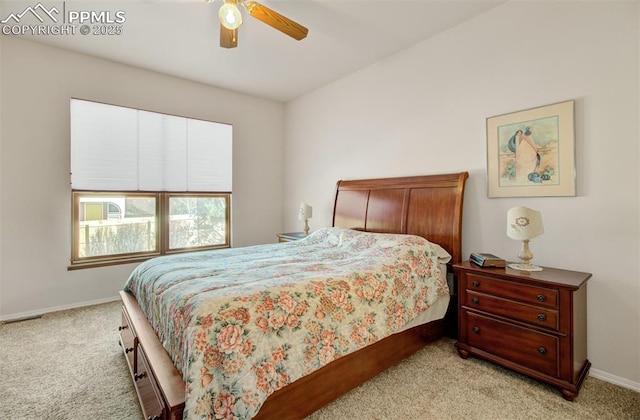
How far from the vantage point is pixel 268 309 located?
1.43 metres

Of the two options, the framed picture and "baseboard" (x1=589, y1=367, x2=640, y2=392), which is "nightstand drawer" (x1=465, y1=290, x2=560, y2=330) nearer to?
"baseboard" (x1=589, y1=367, x2=640, y2=392)

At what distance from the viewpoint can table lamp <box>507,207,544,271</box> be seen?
6.63ft

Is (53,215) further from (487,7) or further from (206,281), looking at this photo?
(487,7)

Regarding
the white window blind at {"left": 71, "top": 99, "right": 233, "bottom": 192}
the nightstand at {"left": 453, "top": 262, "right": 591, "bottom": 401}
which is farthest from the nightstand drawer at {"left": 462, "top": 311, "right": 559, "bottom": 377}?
the white window blind at {"left": 71, "top": 99, "right": 233, "bottom": 192}

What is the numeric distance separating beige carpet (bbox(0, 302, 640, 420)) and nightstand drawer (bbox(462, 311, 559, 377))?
5.6 inches

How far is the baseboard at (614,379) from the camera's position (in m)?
1.88

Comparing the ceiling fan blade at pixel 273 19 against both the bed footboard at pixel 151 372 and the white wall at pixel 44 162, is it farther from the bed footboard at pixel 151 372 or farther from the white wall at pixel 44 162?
the white wall at pixel 44 162

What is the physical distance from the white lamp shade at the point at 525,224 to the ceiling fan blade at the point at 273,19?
206 centimetres

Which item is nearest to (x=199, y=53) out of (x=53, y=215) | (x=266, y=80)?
(x=266, y=80)

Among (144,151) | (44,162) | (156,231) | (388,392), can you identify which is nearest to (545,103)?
(388,392)

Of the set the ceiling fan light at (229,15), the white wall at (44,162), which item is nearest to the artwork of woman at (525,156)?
the ceiling fan light at (229,15)

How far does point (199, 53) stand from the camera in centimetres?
326

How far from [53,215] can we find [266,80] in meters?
2.96

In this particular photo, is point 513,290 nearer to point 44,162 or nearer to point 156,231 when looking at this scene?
point 156,231
